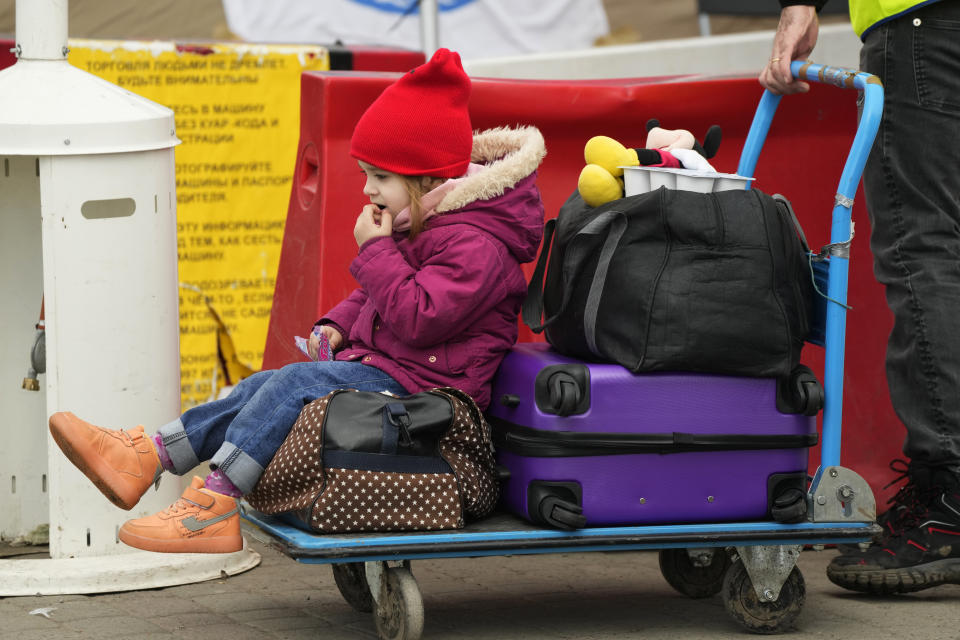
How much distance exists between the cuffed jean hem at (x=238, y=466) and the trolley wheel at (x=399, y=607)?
36 centimetres

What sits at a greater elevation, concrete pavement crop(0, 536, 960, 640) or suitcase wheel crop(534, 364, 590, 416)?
suitcase wheel crop(534, 364, 590, 416)

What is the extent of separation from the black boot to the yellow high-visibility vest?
1.18m

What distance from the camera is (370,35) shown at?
635 centimetres

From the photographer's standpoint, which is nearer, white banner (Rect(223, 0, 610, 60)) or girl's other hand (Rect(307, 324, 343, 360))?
girl's other hand (Rect(307, 324, 343, 360))

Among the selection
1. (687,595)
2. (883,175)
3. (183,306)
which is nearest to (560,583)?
(687,595)

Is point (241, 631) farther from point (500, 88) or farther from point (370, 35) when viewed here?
point (370, 35)

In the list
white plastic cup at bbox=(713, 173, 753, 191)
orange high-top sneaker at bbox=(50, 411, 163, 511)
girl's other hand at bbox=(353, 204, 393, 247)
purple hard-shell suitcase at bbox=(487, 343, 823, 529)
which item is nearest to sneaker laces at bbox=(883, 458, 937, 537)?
purple hard-shell suitcase at bbox=(487, 343, 823, 529)

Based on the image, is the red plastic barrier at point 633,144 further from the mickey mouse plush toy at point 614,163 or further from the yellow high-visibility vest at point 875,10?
the mickey mouse plush toy at point 614,163

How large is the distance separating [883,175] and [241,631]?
200 centimetres

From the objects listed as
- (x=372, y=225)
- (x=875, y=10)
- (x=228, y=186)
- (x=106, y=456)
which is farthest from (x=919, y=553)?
(x=228, y=186)

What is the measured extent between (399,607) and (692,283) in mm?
962

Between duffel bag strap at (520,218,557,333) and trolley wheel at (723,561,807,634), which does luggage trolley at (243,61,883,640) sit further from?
duffel bag strap at (520,218,557,333)

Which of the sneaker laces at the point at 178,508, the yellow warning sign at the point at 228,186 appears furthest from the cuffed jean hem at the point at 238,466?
the yellow warning sign at the point at 228,186

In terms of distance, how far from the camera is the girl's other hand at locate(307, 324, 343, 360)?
3.67 metres
